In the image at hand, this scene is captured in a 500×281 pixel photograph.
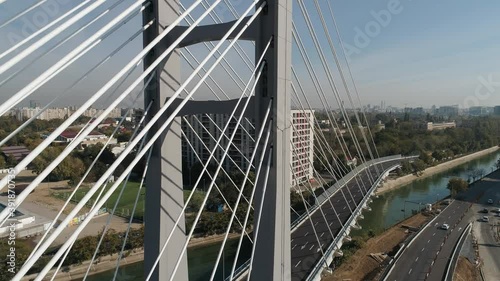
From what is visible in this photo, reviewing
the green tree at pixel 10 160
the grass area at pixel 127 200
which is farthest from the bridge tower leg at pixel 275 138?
the green tree at pixel 10 160

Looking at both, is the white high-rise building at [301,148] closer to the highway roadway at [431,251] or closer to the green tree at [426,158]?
the highway roadway at [431,251]

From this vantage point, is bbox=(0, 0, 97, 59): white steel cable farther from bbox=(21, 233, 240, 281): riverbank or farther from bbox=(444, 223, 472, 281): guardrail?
bbox=(444, 223, 472, 281): guardrail

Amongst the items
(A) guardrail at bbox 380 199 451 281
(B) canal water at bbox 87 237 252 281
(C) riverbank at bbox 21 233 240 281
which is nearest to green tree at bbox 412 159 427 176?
(A) guardrail at bbox 380 199 451 281

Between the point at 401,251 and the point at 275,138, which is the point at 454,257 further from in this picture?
the point at 275,138

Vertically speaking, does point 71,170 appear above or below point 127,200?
above

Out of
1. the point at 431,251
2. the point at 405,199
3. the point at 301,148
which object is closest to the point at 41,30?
the point at 301,148

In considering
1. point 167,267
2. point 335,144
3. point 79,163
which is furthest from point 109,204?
point 335,144

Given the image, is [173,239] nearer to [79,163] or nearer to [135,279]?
[135,279]
